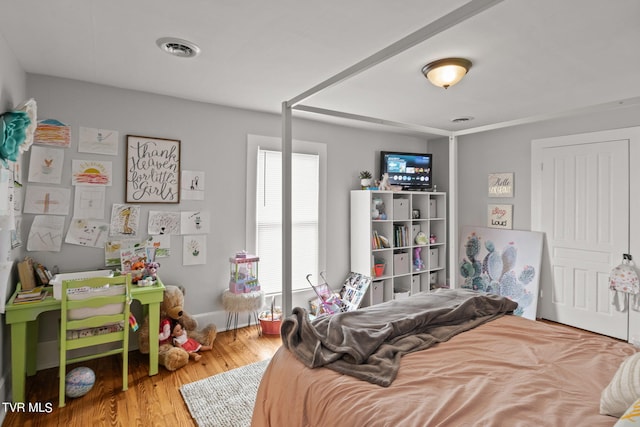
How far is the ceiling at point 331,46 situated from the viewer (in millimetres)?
1794

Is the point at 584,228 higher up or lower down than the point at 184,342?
higher up

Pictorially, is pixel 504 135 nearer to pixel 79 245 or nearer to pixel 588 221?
pixel 588 221

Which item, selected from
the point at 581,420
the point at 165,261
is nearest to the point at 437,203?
the point at 165,261

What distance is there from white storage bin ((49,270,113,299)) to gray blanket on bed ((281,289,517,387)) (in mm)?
1721

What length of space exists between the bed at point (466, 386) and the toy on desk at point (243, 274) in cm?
181

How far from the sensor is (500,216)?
14.6 ft

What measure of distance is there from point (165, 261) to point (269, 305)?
123 cm

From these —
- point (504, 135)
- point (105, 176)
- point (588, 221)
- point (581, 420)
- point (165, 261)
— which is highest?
point (504, 135)

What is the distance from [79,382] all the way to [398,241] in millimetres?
3464

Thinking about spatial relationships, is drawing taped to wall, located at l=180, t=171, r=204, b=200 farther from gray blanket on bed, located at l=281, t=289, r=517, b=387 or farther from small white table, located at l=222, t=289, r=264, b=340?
gray blanket on bed, located at l=281, t=289, r=517, b=387

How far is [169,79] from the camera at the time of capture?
2.80 metres

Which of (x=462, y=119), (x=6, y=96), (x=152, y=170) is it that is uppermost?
(x=462, y=119)

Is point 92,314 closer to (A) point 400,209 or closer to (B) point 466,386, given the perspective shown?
(B) point 466,386

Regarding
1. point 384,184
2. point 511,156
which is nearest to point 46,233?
point 384,184
